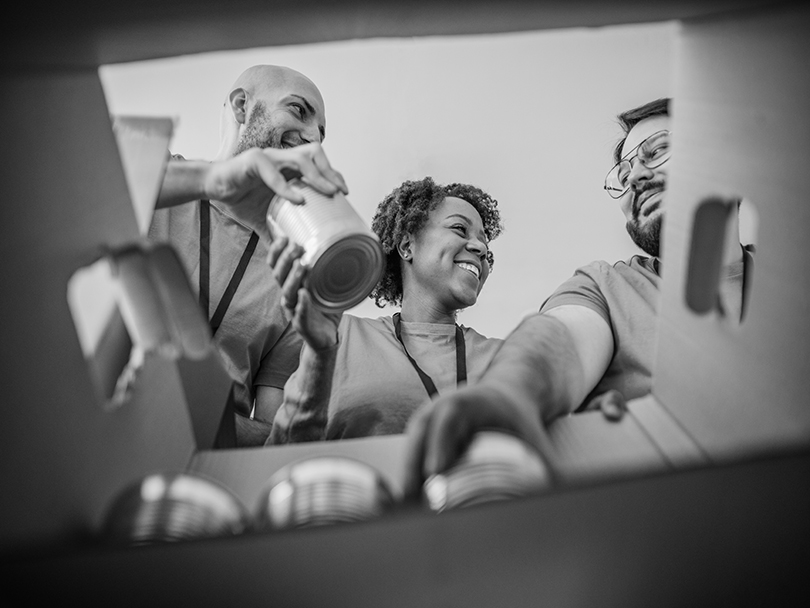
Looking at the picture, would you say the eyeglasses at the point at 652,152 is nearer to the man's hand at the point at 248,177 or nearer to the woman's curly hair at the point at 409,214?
the woman's curly hair at the point at 409,214

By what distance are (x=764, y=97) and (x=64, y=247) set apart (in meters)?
0.43

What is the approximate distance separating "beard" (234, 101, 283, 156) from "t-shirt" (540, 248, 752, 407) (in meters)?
0.40

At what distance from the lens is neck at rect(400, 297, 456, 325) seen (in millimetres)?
1238

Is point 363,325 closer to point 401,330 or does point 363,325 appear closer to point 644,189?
point 401,330

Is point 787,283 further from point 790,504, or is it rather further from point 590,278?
point 590,278

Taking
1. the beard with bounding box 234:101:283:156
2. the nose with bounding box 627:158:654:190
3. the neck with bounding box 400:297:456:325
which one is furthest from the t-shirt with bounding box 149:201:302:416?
the nose with bounding box 627:158:654:190

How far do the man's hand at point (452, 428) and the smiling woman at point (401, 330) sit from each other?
0.75 ft

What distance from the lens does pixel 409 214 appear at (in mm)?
1265

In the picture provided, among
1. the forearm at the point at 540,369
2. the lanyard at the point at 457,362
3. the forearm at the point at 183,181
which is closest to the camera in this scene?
the forearm at the point at 540,369

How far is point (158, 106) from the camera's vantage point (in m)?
0.64

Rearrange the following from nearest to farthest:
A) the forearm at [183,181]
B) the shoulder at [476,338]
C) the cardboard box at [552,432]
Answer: the cardboard box at [552,432]
the forearm at [183,181]
the shoulder at [476,338]

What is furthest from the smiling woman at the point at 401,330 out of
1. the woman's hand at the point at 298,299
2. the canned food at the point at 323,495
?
the canned food at the point at 323,495

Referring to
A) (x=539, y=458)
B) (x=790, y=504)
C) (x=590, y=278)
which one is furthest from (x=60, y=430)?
(x=590, y=278)

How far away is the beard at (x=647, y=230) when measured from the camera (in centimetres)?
100
